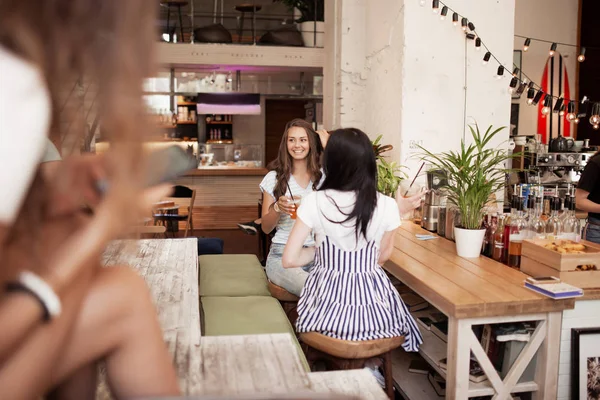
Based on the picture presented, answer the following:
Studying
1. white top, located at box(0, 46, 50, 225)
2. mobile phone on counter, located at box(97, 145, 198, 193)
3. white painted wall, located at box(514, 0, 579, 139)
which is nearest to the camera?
white top, located at box(0, 46, 50, 225)

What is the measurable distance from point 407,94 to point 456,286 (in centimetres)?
255

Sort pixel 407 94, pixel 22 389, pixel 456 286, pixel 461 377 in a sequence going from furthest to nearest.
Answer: pixel 407 94, pixel 456 286, pixel 461 377, pixel 22 389

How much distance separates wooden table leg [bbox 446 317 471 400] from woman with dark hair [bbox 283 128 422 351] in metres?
0.29

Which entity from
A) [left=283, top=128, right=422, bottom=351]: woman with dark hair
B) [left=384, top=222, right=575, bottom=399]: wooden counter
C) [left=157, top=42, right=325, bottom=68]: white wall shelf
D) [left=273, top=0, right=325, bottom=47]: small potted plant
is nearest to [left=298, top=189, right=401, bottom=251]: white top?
[left=283, top=128, right=422, bottom=351]: woman with dark hair

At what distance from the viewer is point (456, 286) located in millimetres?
2439

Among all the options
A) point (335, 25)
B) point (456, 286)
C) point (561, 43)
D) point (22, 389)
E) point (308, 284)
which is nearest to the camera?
point (22, 389)

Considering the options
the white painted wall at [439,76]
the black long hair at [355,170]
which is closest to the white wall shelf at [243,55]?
the white painted wall at [439,76]

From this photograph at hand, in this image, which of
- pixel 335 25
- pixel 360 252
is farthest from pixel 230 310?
pixel 335 25

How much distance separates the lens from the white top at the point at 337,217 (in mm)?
2480

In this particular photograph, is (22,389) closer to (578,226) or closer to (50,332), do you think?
(50,332)

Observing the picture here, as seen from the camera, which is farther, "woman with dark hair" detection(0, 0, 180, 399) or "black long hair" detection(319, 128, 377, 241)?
"black long hair" detection(319, 128, 377, 241)

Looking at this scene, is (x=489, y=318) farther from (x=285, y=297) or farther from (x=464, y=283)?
(x=285, y=297)

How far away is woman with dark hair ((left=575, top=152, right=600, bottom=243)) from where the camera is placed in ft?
13.5

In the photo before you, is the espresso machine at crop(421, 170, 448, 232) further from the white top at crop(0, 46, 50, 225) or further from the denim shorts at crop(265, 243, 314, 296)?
the white top at crop(0, 46, 50, 225)
